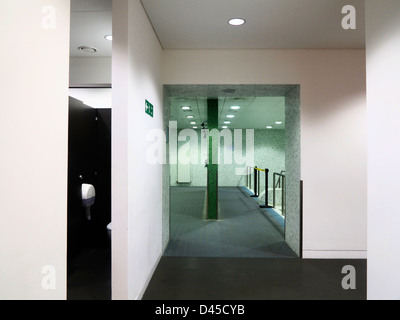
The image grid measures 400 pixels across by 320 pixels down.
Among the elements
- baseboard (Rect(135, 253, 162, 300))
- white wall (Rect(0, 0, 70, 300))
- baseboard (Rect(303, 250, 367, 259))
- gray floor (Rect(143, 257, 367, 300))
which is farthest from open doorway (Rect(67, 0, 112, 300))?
baseboard (Rect(303, 250, 367, 259))

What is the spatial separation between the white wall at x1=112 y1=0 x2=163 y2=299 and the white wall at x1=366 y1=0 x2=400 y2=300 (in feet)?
5.47

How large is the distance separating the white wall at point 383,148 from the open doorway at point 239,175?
1.61 meters

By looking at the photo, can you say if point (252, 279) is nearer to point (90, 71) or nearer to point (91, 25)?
point (91, 25)

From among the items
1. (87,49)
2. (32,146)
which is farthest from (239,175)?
(32,146)

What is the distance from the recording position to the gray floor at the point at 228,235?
3344 mm

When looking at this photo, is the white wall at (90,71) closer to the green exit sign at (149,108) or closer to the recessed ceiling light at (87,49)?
the recessed ceiling light at (87,49)

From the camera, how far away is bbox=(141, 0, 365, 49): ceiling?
90.0 inches

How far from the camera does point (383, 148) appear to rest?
1.53 metres

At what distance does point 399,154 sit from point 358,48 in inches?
96.4

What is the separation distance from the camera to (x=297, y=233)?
10.7 ft

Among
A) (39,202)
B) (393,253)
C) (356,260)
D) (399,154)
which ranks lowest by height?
(356,260)

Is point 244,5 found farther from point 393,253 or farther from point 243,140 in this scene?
point 243,140

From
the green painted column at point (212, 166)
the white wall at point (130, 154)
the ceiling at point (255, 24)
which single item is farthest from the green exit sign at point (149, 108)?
the green painted column at point (212, 166)

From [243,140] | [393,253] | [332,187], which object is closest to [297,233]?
[332,187]
